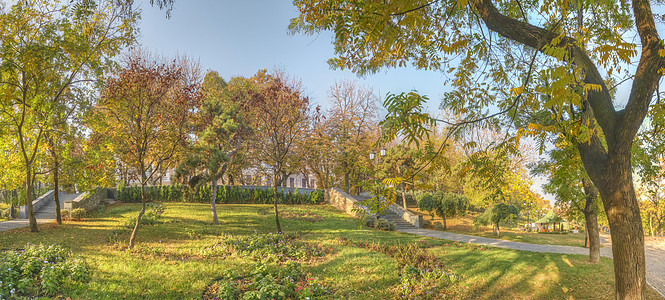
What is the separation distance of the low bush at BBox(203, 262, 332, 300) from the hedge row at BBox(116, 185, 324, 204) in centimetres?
1328

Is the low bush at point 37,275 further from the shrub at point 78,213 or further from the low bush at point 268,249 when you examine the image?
the shrub at point 78,213

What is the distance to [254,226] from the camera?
1341 centimetres

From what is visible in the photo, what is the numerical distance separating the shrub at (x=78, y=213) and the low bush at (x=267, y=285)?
999cm

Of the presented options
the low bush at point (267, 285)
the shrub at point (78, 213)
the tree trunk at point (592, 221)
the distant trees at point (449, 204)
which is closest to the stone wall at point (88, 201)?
the shrub at point (78, 213)

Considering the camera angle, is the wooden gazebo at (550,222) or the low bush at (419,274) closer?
the low bush at (419,274)

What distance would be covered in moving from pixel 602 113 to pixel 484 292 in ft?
15.5

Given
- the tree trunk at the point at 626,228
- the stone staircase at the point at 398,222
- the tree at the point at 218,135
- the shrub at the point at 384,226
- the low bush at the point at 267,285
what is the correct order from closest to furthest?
the tree trunk at the point at 626,228 → the low bush at the point at 267,285 → the tree at the point at 218,135 → the shrub at the point at 384,226 → the stone staircase at the point at 398,222

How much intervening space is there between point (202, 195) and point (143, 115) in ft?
36.0

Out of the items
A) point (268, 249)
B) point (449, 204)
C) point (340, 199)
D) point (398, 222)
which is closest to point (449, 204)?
point (449, 204)

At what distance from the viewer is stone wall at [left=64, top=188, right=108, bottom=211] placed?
13.8 metres

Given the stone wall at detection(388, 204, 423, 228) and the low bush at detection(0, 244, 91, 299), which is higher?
the low bush at detection(0, 244, 91, 299)

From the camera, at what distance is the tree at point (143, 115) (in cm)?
888

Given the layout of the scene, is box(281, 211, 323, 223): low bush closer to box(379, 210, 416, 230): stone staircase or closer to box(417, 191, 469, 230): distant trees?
box(379, 210, 416, 230): stone staircase

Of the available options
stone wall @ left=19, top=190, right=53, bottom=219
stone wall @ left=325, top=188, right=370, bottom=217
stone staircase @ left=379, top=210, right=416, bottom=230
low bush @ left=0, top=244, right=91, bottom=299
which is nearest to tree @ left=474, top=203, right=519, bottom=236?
stone staircase @ left=379, top=210, right=416, bottom=230
